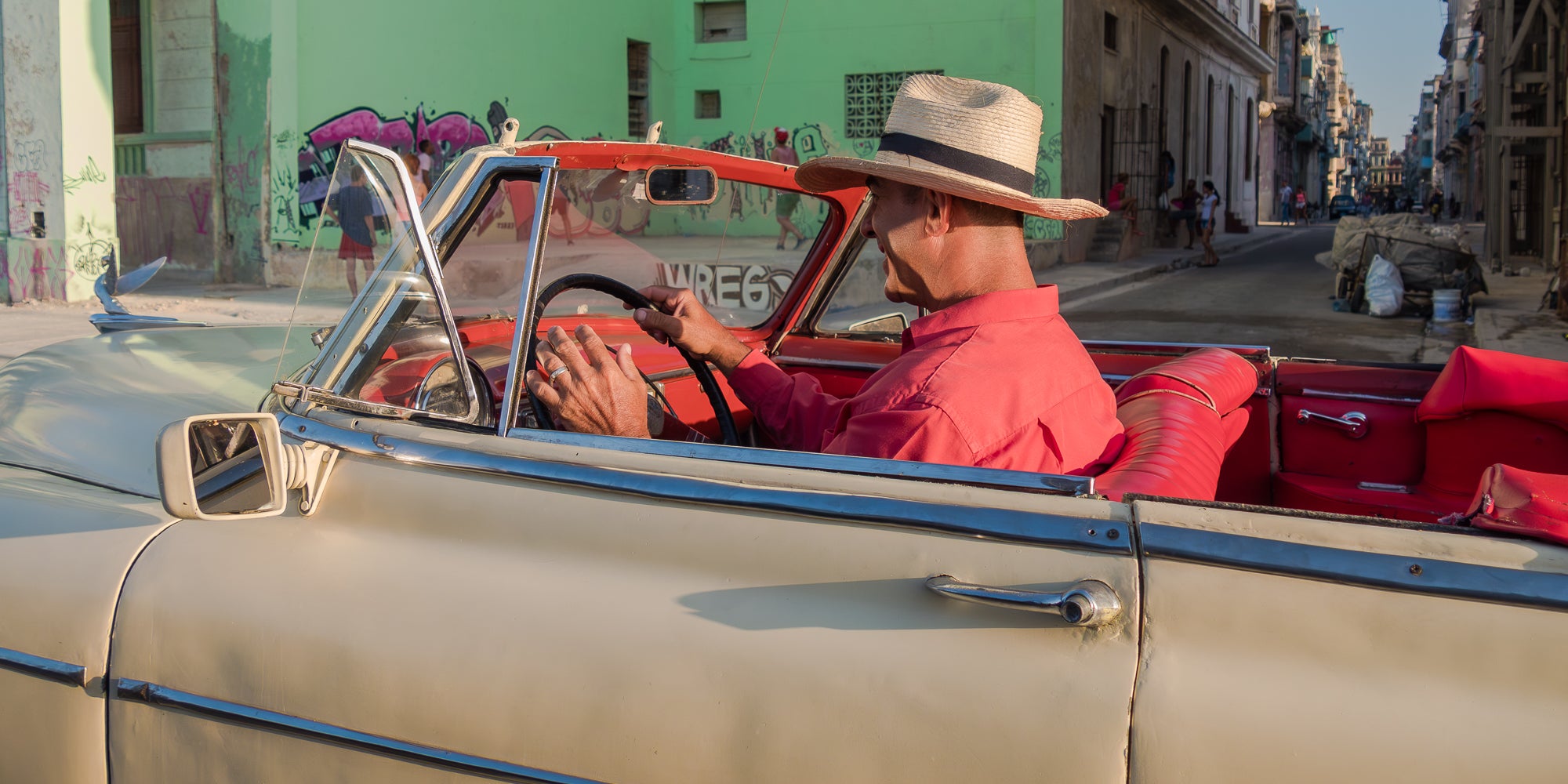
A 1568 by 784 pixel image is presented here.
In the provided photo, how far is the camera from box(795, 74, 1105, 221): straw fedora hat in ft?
6.54

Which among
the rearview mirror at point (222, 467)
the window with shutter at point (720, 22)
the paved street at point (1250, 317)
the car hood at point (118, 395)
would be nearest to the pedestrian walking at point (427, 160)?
the window with shutter at point (720, 22)

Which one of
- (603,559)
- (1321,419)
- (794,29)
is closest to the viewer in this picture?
(603,559)

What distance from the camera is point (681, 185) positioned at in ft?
8.29

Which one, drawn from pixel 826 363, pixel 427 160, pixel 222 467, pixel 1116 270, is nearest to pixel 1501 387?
pixel 826 363

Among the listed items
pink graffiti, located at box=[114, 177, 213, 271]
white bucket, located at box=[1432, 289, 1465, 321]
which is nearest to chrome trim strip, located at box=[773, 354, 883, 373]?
white bucket, located at box=[1432, 289, 1465, 321]

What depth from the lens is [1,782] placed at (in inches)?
74.5

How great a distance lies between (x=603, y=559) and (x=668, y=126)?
69.1 ft

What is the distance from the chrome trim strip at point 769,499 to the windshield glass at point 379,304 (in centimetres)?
12

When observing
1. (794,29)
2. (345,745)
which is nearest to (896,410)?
(345,745)

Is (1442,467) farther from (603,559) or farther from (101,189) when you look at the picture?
(101,189)

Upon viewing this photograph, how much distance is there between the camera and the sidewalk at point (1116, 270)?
1692cm

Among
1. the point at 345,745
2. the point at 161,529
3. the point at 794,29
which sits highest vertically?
the point at 794,29

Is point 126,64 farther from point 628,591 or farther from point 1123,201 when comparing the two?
point 628,591

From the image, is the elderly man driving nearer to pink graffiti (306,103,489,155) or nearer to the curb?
the curb
